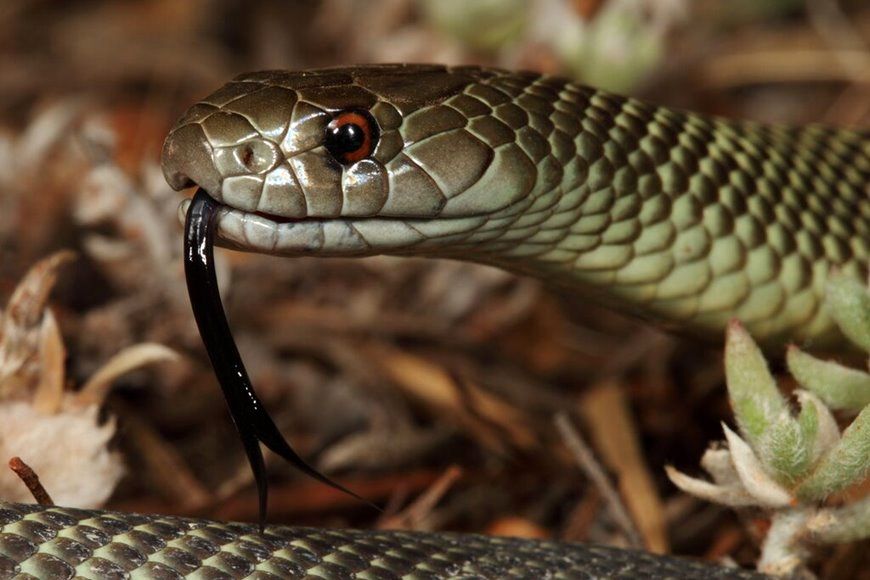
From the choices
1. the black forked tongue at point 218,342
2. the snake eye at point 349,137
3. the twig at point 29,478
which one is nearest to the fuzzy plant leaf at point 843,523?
the black forked tongue at point 218,342

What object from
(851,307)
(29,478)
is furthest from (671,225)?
(29,478)

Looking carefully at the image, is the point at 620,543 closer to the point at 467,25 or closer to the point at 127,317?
the point at 127,317

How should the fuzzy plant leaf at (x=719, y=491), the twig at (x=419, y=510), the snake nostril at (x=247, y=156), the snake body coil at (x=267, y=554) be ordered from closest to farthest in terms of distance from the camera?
the snake body coil at (x=267, y=554), the fuzzy plant leaf at (x=719, y=491), the snake nostril at (x=247, y=156), the twig at (x=419, y=510)

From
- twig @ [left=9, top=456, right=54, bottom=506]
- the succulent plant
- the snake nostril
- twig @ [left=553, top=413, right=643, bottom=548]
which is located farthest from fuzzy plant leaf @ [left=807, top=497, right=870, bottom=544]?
twig @ [left=9, top=456, right=54, bottom=506]

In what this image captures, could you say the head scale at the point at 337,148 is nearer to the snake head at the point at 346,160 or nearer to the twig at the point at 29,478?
the snake head at the point at 346,160

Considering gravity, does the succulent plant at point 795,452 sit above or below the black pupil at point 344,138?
below

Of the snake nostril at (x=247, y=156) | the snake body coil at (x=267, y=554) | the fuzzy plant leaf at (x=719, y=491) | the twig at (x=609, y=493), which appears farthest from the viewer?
the twig at (x=609, y=493)

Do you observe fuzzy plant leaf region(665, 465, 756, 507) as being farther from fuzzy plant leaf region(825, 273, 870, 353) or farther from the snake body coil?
fuzzy plant leaf region(825, 273, 870, 353)

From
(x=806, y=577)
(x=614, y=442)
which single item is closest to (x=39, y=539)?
(x=806, y=577)
